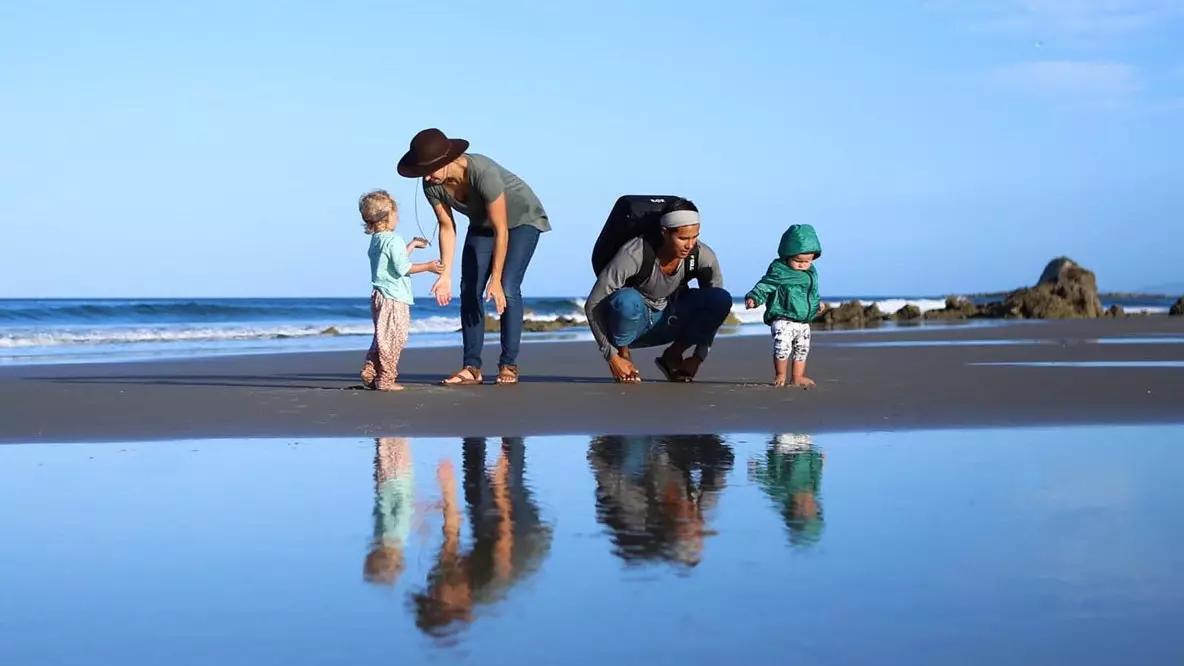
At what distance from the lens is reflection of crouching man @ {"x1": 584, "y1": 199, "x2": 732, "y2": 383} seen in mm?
8086

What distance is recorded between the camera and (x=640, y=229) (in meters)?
8.19

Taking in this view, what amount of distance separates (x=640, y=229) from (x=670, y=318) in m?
0.67

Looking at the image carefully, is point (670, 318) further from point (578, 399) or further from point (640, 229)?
point (578, 399)

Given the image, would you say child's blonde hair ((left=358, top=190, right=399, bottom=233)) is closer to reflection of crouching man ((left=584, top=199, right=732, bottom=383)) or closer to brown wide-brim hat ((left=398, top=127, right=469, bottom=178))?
brown wide-brim hat ((left=398, top=127, right=469, bottom=178))

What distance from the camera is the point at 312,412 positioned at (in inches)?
260

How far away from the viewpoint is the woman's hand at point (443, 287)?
7.74 m

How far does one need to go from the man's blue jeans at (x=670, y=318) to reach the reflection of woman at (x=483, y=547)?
3747 millimetres

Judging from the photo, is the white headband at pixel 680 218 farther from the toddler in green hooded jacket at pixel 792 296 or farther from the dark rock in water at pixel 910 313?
the dark rock in water at pixel 910 313

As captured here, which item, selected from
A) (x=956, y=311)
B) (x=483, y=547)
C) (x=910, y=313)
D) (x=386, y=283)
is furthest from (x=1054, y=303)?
(x=483, y=547)

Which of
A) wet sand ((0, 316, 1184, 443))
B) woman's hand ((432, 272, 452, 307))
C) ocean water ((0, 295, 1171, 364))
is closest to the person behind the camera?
wet sand ((0, 316, 1184, 443))

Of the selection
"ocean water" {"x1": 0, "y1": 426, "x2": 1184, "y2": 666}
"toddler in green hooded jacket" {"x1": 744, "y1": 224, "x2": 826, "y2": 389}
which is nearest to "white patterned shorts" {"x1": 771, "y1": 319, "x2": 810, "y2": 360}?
"toddler in green hooded jacket" {"x1": 744, "y1": 224, "x2": 826, "y2": 389}

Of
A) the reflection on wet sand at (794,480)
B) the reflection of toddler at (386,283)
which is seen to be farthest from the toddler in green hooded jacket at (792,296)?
the reflection on wet sand at (794,480)

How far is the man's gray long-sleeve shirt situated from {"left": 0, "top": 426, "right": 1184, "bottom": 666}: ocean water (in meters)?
3.48

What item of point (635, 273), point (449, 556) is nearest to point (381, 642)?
point (449, 556)
